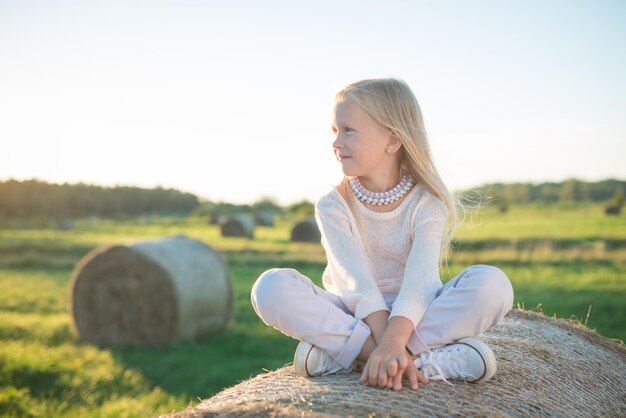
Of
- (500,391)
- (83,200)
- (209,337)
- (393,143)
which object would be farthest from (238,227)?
(500,391)

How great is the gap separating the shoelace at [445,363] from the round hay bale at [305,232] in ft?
60.8

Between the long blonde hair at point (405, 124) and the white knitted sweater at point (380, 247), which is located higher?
the long blonde hair at point (405, 124)

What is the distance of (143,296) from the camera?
817 cm

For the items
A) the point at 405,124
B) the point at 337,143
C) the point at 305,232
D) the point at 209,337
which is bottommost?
the point at 209,337

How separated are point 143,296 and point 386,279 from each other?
565cm

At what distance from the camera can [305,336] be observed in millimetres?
2879

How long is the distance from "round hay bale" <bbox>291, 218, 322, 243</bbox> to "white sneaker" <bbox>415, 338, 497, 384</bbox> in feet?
60.8

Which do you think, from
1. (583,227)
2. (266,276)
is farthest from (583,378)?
(583,227)

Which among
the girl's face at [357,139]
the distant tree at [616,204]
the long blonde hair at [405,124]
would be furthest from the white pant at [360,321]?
the distant tree at [616,204]

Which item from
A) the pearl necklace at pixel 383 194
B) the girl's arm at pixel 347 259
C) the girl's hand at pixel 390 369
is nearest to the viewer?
the girl's hand at pixel 390 369

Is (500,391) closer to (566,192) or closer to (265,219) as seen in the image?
(566,192)

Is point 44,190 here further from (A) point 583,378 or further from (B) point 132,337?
(A) point 583,378

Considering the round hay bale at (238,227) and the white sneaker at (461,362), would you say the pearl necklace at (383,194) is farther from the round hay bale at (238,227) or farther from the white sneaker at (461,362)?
the round hay bale at (238,227)

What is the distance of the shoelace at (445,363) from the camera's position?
2.65 m
